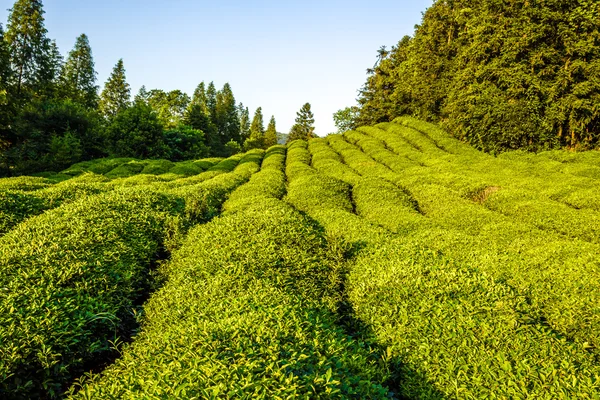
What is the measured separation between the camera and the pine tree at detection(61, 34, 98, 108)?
64.1 metres

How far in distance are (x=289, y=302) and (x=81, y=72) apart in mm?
78689

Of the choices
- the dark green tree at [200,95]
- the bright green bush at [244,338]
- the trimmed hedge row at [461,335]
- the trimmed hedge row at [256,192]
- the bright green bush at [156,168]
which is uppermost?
the dark green tree at [200,95]

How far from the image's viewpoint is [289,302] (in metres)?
6.54

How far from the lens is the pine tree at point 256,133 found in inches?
3580

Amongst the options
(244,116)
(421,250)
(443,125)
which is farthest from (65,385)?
(244,116)

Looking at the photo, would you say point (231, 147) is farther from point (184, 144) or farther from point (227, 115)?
point (184, 144)

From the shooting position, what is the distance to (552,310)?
295 inches

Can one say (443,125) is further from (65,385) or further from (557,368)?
(65,385)

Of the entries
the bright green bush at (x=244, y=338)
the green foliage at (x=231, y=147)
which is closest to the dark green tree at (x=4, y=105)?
the bright green bush at (x=244, y=338)

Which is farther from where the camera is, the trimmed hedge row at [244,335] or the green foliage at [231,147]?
the green foliage at [231,147]

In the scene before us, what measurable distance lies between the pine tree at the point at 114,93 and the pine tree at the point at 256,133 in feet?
105

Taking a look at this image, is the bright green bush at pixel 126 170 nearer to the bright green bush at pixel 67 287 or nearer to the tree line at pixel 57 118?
the tree line at pixel 57 118

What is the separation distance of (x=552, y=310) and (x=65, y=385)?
33.7ft

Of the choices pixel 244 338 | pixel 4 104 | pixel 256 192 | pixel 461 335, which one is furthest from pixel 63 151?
pixel 461 335
